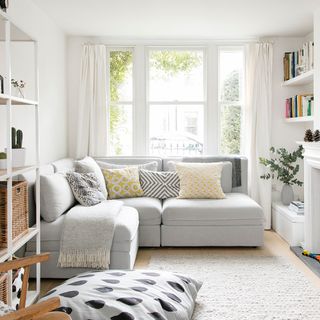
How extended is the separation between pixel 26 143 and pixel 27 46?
93cm

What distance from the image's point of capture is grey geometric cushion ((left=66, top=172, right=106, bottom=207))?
425cm

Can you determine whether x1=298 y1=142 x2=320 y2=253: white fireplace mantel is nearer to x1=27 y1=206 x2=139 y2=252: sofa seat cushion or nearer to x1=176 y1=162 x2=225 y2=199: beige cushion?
x1=176 y1=162 x2=225 y2=199: beige cushion

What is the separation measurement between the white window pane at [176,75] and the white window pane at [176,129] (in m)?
0.15

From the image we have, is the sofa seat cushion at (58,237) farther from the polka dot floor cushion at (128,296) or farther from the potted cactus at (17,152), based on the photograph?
the potted cactus at (17,152)

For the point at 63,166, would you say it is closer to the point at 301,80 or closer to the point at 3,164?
the point at 3,164

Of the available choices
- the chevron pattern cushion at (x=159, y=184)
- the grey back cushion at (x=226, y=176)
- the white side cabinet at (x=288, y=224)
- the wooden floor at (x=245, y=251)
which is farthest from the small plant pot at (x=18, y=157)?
the white side cabinet at (x=288, y=224)

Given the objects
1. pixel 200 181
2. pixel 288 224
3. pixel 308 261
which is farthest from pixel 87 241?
pixel 288 224

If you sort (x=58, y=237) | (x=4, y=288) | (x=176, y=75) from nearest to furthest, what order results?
(x=4, y=288)
(x=58, y=237)
(x=176, y=75)

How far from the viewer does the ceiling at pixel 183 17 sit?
4.26 meters

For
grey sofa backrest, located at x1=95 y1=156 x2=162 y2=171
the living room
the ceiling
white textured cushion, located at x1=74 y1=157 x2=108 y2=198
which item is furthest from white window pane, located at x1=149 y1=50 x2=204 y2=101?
white textured cushion, located at x1=74 y1=157 x2=108 y2=198

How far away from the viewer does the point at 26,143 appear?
4066 millimetres

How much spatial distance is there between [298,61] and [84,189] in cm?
306

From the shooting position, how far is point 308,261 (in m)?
4.09

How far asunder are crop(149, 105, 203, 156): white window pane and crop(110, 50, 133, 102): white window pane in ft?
1.36
